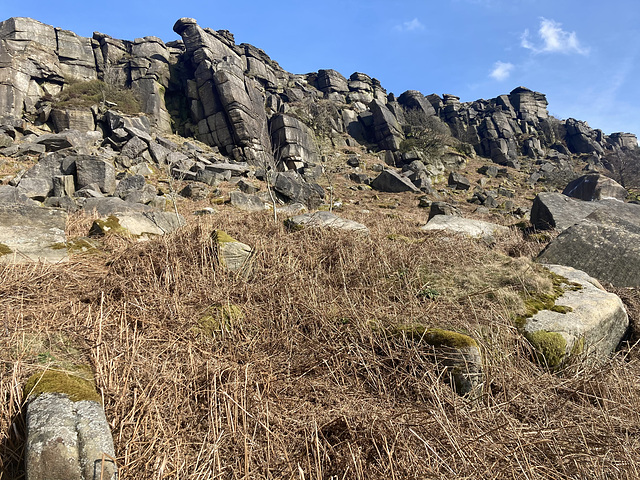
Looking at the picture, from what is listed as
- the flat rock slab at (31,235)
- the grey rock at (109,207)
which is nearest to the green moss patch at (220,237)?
the flat rock slab at (31,235)

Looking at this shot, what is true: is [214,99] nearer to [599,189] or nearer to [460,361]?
[599,189]

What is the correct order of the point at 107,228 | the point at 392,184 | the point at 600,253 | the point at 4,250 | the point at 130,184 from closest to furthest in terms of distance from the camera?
the point at 4,250 → the point at 600,253 → the point at 107,228 → the point at 130,184 → the point at 392,184

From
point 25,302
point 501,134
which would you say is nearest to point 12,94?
point 25,302

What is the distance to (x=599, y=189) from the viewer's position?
42.4 ft

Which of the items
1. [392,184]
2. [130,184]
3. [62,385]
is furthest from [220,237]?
[392,184]

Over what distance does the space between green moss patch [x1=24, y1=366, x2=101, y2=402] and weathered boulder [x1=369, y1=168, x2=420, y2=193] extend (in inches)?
866

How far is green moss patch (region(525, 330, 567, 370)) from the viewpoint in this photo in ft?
10.4

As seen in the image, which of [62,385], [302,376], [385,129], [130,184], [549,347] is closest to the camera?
[62,385]

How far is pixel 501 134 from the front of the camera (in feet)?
162

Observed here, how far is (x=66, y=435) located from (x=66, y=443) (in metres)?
0.05

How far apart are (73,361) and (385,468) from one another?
2.43 meters

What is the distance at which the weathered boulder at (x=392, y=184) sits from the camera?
74.3 feet

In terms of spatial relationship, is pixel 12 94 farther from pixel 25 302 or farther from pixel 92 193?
pixel 25 302

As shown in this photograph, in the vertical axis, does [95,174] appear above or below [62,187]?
above
